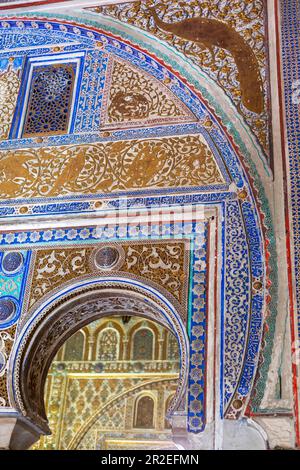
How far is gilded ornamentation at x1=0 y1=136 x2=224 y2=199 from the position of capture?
512 cm

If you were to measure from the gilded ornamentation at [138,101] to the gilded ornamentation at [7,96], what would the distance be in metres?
0.89

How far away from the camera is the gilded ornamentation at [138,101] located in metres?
5.47

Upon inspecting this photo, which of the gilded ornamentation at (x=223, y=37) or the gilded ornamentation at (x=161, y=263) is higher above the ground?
the gilded ornamentation at (x=223, y=37)

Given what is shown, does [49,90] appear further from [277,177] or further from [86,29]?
[277,177]

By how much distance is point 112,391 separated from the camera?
7.78m

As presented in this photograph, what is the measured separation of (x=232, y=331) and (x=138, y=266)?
2.83ft

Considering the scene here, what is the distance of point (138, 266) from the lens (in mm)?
4820

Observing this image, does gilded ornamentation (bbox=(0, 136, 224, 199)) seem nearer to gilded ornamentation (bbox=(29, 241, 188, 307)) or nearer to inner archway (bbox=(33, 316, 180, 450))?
gilded ornamentation (bbox=(29, 241, 188, 307))

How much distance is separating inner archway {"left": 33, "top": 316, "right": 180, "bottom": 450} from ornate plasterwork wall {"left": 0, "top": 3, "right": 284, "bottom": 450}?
3060mm

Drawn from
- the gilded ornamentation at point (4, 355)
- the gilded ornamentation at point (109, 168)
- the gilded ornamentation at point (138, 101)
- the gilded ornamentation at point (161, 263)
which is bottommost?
the gilded ornamentation at point (4, 355)

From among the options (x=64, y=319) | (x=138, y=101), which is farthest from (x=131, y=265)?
(x=138, y=101)

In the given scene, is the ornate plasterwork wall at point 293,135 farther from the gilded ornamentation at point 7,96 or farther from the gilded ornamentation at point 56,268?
the gilded ornamentation at point 7,96

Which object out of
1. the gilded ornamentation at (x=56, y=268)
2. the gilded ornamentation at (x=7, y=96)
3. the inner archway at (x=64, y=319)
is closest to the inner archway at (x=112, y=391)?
the inner archway at (x=64, y=319)

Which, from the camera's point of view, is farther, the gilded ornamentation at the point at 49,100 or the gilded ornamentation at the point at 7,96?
the gilded ornamentation at the point at 7,96
